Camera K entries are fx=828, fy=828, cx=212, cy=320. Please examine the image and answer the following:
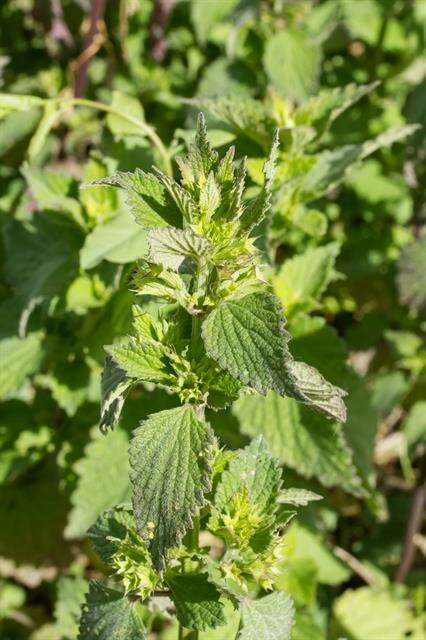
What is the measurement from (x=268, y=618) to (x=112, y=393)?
Result: 378mm

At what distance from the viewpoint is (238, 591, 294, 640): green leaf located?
1.06 meters

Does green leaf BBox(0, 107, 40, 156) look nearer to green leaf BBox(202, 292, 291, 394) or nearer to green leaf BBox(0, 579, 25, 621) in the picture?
green leaf BBox(0, 579, 25, 621)

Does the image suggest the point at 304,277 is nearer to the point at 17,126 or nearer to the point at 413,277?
the point at 413,277

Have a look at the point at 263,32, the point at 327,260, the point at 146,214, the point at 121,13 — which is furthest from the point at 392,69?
the point at 146,214

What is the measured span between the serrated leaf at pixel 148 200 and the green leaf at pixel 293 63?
1256 millimetres

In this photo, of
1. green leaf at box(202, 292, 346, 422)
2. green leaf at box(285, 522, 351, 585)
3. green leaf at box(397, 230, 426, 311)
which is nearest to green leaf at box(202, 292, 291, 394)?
green leaf at box(202, 292, 346, 422)

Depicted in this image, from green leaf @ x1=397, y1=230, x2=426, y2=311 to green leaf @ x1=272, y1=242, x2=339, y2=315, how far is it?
0.50 metres

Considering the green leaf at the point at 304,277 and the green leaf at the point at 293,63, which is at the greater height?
the green leaf at the point at 293,63

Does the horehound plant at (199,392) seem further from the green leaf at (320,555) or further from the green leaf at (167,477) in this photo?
the green leaf at (320,555)

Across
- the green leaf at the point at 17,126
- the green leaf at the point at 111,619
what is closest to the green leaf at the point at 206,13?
the green leaf at the point at 17,126

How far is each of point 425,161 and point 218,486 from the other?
4.81 ft

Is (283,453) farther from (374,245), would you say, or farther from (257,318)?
(374,245)

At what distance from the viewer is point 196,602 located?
1.06 m

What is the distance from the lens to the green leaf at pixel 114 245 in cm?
147
